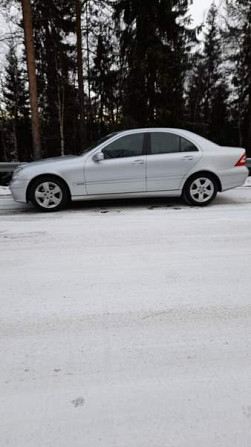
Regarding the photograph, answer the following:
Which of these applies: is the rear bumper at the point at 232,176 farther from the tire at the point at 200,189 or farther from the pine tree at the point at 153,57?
the pine tree at the point at 153,57

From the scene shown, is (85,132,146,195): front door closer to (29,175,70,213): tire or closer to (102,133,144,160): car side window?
(102,133,144,160): car side window

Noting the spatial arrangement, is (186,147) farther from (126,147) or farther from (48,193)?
(48,193)

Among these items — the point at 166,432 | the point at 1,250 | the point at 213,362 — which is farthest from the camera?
Answer: the point at 1,250

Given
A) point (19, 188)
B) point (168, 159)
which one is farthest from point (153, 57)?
point (19, 188)

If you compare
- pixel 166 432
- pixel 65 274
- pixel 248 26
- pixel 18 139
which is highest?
pixel 248 26

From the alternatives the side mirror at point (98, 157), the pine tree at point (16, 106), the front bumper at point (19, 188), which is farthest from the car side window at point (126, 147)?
the pine tree at point (16, 106)

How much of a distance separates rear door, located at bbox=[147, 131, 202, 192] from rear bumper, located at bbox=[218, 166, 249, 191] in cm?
62

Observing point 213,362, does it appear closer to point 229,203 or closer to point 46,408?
point 46,408

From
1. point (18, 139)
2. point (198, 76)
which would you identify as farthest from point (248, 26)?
point (18, 139)

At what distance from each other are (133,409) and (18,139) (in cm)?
3532

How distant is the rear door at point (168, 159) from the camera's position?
621cm

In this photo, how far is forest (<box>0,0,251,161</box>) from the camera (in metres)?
14.2

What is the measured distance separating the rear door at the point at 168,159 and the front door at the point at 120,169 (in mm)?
173

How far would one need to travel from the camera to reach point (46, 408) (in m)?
1.67
